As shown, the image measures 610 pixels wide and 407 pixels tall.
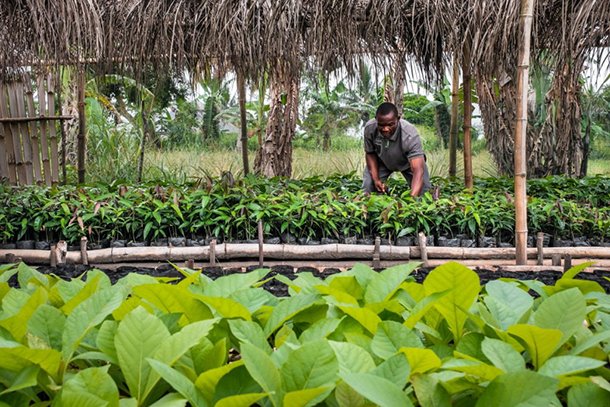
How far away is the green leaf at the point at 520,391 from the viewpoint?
76cm

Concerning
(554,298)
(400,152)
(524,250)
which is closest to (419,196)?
(400,152)

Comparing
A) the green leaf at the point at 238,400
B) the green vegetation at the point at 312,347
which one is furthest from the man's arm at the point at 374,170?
the green leaf at the point at 238,400

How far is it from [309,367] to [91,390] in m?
0.26

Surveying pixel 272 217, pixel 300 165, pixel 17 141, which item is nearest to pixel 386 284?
pixel 272 217

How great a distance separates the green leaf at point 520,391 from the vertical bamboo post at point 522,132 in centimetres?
438

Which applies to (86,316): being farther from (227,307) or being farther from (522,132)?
(522,132)

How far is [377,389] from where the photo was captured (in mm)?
764

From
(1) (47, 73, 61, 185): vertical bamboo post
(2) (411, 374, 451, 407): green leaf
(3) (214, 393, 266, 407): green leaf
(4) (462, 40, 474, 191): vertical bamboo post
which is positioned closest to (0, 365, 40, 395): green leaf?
(3) (214, 393, 266, 407): green leaf

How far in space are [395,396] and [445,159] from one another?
39.0 ft

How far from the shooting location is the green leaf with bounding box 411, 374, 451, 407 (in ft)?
2.73

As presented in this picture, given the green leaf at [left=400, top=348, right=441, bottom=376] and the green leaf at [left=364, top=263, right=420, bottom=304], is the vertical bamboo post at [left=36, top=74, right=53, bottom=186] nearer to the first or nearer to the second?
the green leaf at [left=364, top=263, right=420, bottom=304]

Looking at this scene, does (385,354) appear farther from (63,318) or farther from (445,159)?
(445,159)

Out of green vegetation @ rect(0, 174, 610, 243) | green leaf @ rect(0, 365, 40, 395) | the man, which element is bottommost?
green vegetation @ rect(0, 174, 610, 243)

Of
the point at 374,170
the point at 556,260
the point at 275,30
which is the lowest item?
the point at 556,260
